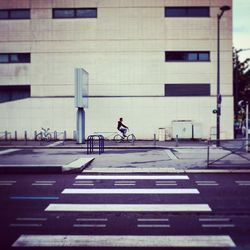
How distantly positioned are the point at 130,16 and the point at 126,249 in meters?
27.7

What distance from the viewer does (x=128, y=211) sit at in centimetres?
787

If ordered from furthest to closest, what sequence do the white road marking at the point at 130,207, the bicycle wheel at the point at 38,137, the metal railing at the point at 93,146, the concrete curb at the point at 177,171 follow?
the bicycle wheel at the point at 38,137 → the metal railing at the point at 93,146 → the concrete curb at the point at 177,171 → the white road marking at the point at 130,207

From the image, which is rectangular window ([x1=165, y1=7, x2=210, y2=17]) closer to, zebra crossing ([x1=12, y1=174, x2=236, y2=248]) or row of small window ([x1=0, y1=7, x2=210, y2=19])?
row of small window ([x1=0, y1=7, x2=210, y2=19])

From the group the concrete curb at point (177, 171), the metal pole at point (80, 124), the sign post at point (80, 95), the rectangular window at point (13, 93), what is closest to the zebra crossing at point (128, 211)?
the concrete curb at point (177, 171)

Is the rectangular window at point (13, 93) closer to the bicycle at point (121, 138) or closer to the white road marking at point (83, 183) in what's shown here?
the bicycle at point (121, 138)

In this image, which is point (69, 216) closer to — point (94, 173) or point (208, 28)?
point (94, 173)

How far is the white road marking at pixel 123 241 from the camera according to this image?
228 inches

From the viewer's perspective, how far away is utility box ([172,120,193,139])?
2984cm

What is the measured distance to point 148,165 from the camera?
14500mm

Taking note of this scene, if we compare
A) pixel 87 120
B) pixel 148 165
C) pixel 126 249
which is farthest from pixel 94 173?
pixel 87 120

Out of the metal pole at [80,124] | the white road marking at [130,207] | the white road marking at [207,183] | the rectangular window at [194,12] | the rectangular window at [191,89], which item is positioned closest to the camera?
the white road marking at [130,207]

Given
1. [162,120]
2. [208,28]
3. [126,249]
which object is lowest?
[126,249]

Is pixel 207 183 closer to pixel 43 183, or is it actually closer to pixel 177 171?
pixel 177 171

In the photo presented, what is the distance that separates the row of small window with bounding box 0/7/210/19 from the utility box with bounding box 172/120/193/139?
9.27 metres
